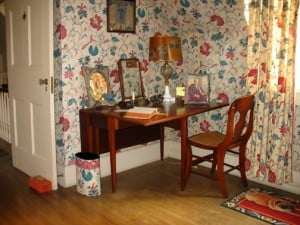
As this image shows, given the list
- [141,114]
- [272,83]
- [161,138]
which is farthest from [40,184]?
[272,83]

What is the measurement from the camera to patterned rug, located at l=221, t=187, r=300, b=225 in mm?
2301

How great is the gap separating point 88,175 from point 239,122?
1282 millimetres

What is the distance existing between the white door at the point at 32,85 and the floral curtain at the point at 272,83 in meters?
1.64

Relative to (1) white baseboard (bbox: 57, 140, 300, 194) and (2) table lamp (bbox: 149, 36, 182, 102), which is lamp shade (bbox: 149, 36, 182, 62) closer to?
(2) table lamp (bbox: 149, 36, 182, 102)

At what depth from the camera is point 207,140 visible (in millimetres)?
2740

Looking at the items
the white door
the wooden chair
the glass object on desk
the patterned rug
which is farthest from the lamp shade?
the patterned rug

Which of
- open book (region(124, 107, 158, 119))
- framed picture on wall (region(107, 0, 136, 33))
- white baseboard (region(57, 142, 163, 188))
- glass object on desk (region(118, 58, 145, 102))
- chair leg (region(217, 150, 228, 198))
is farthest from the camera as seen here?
glass object on desk (region(118, 58, 145, 102))

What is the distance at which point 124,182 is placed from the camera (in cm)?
297

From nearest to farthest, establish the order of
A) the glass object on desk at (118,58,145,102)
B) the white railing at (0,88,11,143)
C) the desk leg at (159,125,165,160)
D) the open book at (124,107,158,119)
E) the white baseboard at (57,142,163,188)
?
the open book at (124,107,158,119)
the white baseboard at (57,142,163,188)
the glass object on desk at (118,58,145,102)
the desk leg at (159,125,165,160)
the white railing at (0,88,11,143)

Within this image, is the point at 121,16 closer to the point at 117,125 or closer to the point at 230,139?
the point at 117,125

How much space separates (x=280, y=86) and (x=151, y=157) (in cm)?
158

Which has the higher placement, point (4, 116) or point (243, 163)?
point (4, 116)

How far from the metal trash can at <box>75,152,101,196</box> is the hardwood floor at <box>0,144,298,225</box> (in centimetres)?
6

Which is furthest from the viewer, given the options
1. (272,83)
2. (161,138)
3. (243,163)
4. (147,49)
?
(161,138)
